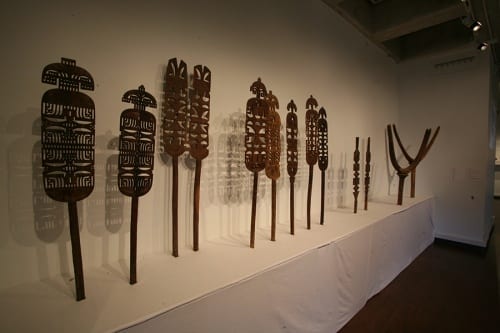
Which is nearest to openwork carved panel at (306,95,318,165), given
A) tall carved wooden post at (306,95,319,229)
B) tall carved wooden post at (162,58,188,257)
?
tall carved wooden post at (306,95,319,229)

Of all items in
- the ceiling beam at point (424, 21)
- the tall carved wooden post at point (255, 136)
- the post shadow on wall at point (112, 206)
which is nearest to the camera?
the post shadow on wall at point (112, 206)

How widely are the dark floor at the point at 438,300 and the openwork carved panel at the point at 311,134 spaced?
1355mm

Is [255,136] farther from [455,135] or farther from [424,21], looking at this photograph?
[455,135]

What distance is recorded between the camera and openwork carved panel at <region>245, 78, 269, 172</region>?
1.58m

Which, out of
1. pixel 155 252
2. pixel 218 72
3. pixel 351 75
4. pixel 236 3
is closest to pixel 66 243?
pixel 155 252

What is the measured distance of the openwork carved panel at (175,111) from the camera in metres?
1.33

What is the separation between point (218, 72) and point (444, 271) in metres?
3.43

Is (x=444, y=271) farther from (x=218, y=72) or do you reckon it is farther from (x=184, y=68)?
(x=184, y=68)

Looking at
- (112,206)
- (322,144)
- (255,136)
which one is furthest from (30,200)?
(322,144)

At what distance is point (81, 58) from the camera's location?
3.84ft

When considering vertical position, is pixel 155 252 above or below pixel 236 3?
below

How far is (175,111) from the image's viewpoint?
134cm

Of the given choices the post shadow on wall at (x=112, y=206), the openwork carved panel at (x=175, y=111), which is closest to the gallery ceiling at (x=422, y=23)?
the openwork carved panel at (x=175, y=111)

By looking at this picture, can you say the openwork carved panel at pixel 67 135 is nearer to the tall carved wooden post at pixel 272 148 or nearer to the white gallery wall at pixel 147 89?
the white gallery wall at pixel 147 89
